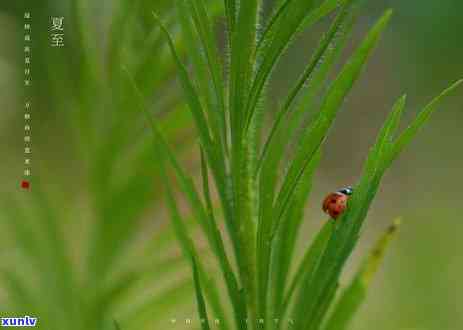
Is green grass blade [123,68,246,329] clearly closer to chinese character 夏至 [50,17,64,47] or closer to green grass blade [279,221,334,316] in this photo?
green grass blade [279,221,334,316]

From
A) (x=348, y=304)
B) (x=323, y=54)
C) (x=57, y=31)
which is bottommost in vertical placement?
(x=348, y=304)

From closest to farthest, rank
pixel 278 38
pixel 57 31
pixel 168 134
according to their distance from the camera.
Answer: pixel 278 38, pixel 168 134, pixel 57 31

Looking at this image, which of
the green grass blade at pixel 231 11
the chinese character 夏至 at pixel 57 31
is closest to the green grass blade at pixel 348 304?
the green grass blade at pixel 231 11

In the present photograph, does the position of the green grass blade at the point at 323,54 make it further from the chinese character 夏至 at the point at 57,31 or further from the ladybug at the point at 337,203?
the chinese character 夏至 at the point at 57,31

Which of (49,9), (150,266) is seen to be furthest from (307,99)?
(49,9)

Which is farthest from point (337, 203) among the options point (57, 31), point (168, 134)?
point (57, 31)

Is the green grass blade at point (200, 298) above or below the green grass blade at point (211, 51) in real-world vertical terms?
below

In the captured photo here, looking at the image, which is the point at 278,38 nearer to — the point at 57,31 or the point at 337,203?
the point at 337,203

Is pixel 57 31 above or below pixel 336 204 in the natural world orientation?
above
